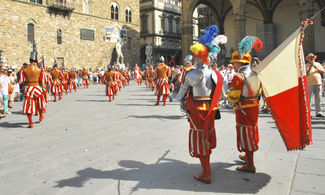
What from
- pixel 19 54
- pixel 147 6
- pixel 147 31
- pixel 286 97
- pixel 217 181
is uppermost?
pixel 147 6

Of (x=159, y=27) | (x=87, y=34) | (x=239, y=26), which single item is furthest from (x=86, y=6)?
(x=239, y=26)

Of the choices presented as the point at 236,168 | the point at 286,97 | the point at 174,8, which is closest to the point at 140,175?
the point at 236,168

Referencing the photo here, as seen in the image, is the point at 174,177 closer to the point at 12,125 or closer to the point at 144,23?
the point at 12,125

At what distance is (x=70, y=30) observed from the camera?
105ft

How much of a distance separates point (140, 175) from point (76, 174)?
895mm

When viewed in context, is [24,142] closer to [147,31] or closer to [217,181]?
[217,181]

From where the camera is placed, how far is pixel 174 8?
47.1 m

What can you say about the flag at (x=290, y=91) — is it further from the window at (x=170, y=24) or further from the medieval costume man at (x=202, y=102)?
the window at (x=170, y=24)

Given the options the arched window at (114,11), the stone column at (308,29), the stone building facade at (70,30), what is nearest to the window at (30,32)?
the stone building facade at (70,30)

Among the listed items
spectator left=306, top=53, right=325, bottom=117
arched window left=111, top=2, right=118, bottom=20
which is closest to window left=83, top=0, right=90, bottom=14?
arched window left=111, top=2, right=118, bottom=20

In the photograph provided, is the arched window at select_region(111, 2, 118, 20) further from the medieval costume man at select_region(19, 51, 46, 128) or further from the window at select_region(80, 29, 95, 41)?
the medieval costume man at select_region(19, 51, 46, 128)

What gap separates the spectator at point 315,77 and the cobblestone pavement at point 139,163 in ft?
2.99

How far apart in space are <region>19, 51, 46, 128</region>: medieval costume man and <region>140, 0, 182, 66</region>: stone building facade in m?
36.0

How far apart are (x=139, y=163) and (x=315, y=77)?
6114 millimetres
